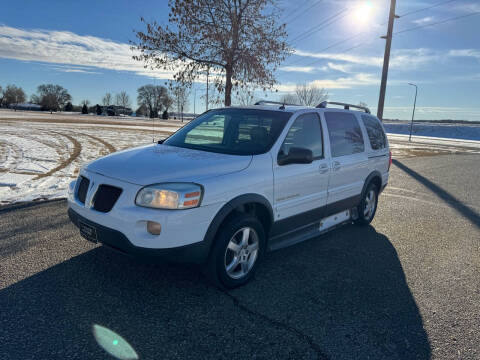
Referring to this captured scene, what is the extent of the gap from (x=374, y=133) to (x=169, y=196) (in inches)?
162

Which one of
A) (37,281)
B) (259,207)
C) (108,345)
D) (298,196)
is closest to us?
(108,345)

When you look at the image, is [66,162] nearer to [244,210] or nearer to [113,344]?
[244,210]

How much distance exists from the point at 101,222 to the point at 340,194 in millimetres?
3177

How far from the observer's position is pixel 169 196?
2986 mm

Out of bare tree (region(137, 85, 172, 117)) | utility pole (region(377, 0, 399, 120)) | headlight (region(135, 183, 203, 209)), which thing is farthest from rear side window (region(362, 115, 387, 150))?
bare tree (region(137, 85, 172, 117))

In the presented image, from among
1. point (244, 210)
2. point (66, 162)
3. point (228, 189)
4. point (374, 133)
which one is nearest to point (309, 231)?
point (244, 210)

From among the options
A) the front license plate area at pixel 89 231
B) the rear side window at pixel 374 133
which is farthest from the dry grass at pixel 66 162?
the rear side window at pixel 374 133

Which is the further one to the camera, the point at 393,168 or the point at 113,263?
the point at 393,168

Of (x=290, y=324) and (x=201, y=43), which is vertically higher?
(x=201, y=43)

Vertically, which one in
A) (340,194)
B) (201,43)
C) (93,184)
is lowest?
(340,194)

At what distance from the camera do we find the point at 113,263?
12.8ft

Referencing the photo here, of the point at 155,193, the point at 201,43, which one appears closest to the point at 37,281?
the point at 155,193

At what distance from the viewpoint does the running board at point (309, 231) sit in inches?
156

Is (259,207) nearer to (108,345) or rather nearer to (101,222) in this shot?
(101,222)
